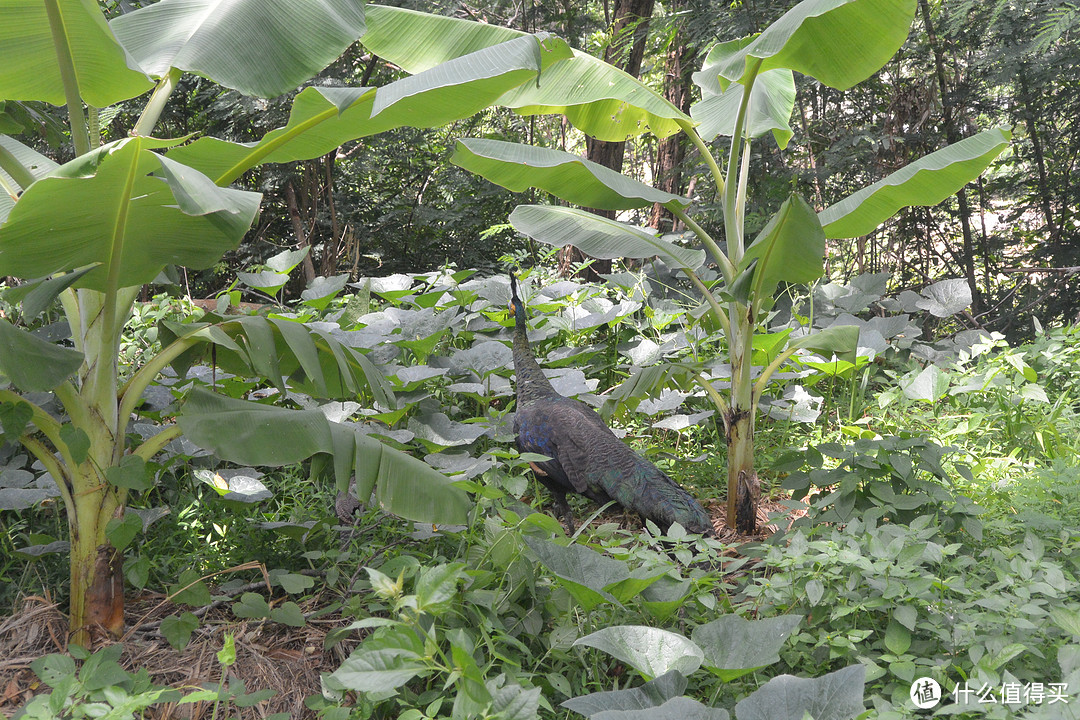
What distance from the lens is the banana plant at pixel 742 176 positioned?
2.25 metres

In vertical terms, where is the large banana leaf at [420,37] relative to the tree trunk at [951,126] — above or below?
above

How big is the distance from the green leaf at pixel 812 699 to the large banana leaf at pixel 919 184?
1.87 meters

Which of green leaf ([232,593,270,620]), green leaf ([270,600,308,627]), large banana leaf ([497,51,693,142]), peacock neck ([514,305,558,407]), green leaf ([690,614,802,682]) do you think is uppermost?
large banana leaf ([497,51,693,142])

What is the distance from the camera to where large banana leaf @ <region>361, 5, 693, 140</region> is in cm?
271

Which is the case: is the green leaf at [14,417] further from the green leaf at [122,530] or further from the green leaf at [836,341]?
the green leaf at [836,341]

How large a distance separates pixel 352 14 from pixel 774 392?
2618 millimetres

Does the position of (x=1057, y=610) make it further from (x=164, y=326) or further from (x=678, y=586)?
(x=164, y=326)

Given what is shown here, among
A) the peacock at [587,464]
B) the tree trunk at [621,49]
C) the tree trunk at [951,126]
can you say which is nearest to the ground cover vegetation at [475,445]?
the peacock at [587,464]

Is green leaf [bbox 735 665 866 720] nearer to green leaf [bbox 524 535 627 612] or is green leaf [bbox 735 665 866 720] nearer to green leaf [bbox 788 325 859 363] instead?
green leaf [bbox 524 535 627 612]

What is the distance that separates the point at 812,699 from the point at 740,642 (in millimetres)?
232

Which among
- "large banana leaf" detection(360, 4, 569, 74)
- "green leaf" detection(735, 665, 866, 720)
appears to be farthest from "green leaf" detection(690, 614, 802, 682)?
"large banana leaf" detection(360, 4, 569, 74)

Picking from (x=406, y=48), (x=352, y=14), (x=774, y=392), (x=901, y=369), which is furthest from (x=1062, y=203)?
(x=352, y=14)

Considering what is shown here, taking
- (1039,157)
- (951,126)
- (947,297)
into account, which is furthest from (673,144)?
(1039,157)

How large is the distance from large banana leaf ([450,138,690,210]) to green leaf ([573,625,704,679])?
5.07 feet
